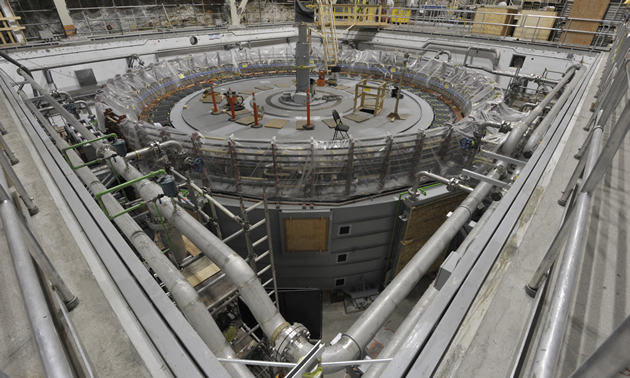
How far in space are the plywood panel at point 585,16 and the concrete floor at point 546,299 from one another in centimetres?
1346

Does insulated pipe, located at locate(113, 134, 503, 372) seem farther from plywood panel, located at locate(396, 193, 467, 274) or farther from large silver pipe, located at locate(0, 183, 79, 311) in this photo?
plywood panel, located at locate(396, 193, 467, 274)

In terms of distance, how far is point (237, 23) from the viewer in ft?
65.2

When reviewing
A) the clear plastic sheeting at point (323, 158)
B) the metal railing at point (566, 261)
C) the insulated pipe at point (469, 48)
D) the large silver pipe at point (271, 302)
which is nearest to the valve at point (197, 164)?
the clear plastic sheeting at point (323, 158)

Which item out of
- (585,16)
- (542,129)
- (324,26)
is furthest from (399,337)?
(585,16)

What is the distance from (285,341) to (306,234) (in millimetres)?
3686

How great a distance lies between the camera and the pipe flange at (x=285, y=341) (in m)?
3.18

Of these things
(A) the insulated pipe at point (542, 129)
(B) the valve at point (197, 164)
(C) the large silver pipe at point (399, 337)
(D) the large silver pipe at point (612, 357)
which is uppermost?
(D) the large silver pipe at point (612, 357)

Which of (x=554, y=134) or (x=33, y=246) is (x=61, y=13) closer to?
(x=33, y=246)

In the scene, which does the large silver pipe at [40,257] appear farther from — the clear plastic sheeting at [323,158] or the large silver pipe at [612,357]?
the clear plastic sheeting at [323,158]

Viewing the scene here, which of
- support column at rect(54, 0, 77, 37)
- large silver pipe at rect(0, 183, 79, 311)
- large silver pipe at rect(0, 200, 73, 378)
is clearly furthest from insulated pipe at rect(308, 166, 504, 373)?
support column at rect(54, 0, 77, 37)

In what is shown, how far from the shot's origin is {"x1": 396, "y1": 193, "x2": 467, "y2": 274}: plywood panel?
22.8ft

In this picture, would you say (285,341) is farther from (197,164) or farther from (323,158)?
(197,164)

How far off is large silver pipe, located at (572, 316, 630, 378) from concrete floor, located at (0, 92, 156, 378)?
2.10 meters

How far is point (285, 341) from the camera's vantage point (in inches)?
126
